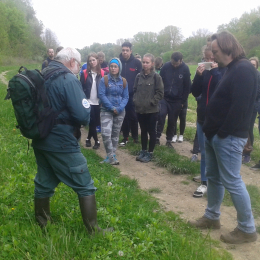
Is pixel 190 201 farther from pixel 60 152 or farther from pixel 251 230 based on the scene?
pixel 60 152

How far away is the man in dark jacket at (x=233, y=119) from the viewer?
308 cm

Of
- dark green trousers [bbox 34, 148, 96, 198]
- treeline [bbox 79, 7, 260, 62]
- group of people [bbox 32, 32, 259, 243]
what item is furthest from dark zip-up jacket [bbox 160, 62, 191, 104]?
treeline [bbox 79, 7, 260, 62]

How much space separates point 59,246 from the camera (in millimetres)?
2805

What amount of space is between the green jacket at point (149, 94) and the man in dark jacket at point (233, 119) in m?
2.86

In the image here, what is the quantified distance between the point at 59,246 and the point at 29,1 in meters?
100

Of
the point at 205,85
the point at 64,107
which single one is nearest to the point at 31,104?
the point at 64,107

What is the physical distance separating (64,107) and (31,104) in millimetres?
339

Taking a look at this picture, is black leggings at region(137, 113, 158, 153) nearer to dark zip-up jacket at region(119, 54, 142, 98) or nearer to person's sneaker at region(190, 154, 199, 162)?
person's sneaker at region(190, 154, 199, 162)

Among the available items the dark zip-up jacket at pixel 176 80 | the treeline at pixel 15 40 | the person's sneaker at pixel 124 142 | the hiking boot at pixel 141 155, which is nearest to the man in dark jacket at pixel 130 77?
the person's sneaker at pixel 124 142

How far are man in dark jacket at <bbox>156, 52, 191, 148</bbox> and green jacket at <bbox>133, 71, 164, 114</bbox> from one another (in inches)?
39.0

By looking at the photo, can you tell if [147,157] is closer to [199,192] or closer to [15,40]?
[199,192]

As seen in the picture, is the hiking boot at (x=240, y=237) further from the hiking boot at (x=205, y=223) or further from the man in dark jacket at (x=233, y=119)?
the hiking boot at (x=205, y=223)

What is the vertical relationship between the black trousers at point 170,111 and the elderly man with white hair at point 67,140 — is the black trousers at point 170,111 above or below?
below

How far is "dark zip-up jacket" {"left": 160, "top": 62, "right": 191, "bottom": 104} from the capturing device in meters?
7.15
